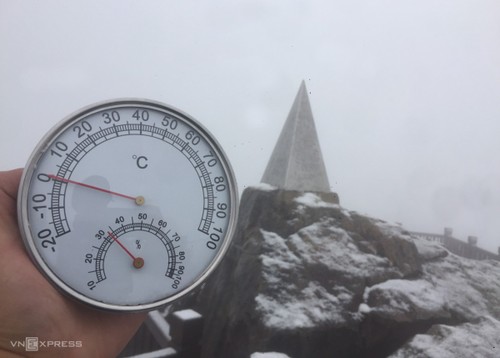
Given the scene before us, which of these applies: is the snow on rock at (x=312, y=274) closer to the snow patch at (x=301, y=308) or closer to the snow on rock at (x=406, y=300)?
the snow patch at (x=301, y=308)

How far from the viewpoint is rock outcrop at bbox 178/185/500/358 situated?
72.7 inches

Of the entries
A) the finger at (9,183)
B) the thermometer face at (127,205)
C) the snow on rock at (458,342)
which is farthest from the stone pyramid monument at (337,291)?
the finger at (9,183)

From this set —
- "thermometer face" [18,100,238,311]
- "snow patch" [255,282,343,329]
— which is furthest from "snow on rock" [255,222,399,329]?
"thermometer face" [18,100,238,311]

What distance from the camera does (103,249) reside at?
0.91 meters

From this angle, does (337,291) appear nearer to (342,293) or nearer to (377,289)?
(342,293)

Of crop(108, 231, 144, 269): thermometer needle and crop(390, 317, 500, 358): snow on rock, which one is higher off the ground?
crop(108, 231, 144, 269): thermometer needle

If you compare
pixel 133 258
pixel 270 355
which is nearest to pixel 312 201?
pixel 270 355

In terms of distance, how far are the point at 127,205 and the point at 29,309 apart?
0.37 meters

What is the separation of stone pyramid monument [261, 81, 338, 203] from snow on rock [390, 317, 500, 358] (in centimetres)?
142

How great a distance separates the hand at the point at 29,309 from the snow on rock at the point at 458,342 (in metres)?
1.57

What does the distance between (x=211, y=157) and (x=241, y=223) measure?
191 centimetres

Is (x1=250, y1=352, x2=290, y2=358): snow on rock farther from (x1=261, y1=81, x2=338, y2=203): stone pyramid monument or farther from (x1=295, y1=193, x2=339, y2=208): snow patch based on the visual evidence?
(x1=261, y1=81, x2=338, y2=203): stone pyramid monument

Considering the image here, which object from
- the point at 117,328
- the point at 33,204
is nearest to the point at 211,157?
the point at 33,204

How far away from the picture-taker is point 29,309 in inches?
32.9
